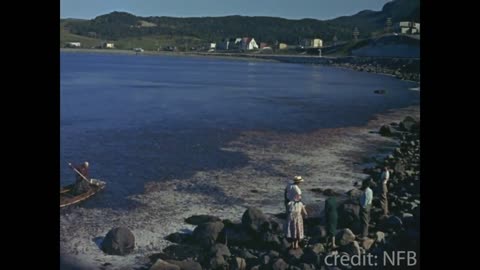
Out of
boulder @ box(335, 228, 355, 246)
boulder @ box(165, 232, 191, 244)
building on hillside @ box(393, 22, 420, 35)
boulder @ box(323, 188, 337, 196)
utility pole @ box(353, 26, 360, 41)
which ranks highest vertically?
building on hillside @ box(393, 22, 420, 35)

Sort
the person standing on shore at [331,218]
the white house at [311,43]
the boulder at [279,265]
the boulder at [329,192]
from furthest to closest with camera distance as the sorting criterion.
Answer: the white house at [311,43], the boulder at [329,192], the person standing on shore at [331,218], the boulder at [279,265]

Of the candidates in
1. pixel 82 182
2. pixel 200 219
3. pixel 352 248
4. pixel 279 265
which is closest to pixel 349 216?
pixel 352 248

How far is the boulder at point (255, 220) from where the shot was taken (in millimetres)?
5305

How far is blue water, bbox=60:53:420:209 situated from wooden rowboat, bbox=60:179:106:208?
177mm

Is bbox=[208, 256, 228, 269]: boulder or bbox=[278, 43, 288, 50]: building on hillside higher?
bbox=[278, 43, 288, 50]: building on hillside

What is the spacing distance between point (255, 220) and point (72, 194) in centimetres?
254

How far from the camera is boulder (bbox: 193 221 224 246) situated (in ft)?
17.0

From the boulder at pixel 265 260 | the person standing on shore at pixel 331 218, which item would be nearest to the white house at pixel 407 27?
the person standing on shore at pixel 331 218

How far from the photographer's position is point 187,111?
11727 mm

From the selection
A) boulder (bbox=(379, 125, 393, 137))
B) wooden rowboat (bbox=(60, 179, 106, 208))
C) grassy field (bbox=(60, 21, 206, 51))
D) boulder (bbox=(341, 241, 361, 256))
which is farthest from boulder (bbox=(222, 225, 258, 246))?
boulder (bbox=(379, 125, 393, 137))

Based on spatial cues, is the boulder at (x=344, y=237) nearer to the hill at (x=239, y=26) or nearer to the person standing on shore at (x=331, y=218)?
the person standing on shore at (x=331, y=218)

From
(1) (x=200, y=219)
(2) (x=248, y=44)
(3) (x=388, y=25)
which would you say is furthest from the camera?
(2) (x=248, y=44)

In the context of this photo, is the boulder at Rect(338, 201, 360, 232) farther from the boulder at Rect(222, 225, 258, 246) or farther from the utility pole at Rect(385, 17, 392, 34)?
the utility pole at Rect(385, 17, 392, 34)

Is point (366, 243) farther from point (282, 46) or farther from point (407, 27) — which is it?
point (282, 46)
